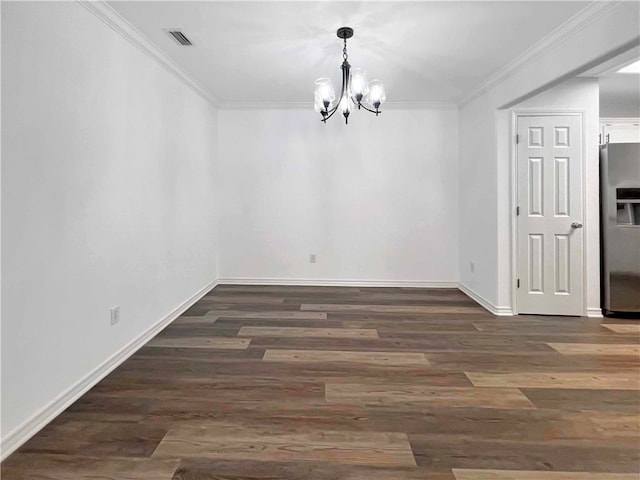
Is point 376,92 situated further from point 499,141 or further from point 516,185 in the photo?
point 516,185

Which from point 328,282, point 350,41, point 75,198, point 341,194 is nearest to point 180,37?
point 350,41

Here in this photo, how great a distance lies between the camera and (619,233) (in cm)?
372

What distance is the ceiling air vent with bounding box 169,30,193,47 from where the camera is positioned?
9.30 feet

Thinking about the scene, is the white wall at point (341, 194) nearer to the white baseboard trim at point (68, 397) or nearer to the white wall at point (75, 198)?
the white wall at point (75, 198)

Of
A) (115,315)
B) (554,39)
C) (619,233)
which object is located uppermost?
(554,39)

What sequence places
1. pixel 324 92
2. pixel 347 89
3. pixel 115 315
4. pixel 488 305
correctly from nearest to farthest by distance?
Result: pixel 115 315 < pixel 324 92 < pixel 347 89 < pixel 488 305

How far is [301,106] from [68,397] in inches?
162

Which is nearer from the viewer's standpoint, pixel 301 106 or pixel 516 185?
pixel 516 185

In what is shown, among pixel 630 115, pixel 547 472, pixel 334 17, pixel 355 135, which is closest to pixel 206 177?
pixel 355 135

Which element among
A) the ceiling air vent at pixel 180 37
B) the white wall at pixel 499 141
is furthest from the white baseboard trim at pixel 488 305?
the ceiling air vent at pixel 180 37

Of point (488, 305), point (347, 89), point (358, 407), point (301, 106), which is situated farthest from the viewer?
point (301, 106)

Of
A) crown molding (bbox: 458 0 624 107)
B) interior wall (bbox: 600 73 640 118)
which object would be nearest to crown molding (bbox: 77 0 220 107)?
crown molding (bbox: 458 0 624 107)

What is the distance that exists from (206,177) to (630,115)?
544 cm

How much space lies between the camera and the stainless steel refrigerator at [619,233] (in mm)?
3684
